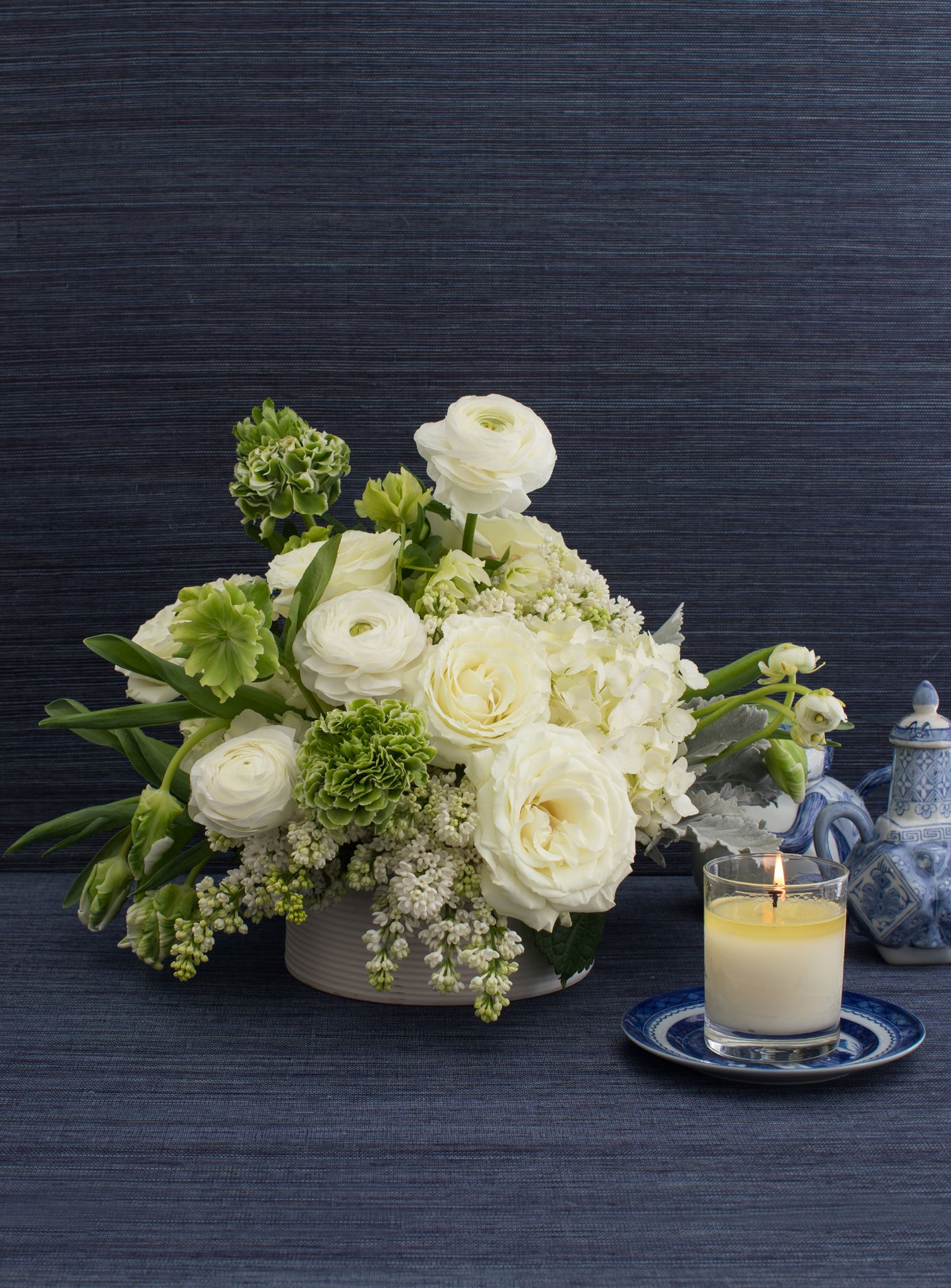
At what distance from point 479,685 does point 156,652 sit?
30 cm

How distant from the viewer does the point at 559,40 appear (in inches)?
47.6

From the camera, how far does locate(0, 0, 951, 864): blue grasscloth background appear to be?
1.21 metres

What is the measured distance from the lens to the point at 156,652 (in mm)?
900

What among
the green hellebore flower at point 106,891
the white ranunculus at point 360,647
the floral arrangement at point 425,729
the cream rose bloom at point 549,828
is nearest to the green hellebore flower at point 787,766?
the floral arrangement at point 425,729

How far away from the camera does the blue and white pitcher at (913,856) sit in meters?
0.92

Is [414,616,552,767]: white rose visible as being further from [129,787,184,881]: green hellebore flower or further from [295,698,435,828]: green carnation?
[129,787,184,881]: green hellebore flower

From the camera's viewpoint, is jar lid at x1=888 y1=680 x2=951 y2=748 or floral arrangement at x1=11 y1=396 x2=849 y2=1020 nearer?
floral arrangement at x1=11 y1=396 x2=849 y2=1020

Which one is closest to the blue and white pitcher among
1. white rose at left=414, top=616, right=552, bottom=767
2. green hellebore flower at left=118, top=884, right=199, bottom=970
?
white rose at left=414, top=616, right=552, bottom=767

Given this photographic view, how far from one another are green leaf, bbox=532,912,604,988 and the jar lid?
33cm

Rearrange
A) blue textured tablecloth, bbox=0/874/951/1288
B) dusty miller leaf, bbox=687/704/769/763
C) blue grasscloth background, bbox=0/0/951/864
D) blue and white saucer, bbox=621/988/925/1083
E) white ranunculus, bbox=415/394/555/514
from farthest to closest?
1. blue grasscloth background, bbox=0/0/951/864
2. dusty miller leaf, bbox=687/704/769/763
3. white ranunculus, bbox=415/394/555/514
4. blue and white saucer, bbox=621/988/925/1083
5. blue textured tablecloth, bbox=0/874/951/1288

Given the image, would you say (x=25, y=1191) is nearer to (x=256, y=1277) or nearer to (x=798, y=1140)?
(x=256, y=1277)

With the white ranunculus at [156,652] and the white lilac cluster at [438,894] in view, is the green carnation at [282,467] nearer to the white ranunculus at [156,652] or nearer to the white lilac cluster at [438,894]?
the white ranunculus at [156,652]

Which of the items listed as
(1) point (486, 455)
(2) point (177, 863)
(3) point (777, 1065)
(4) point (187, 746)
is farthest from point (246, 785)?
(3) point (777, 1065)

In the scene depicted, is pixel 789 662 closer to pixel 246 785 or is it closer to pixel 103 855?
pixel 246 785
